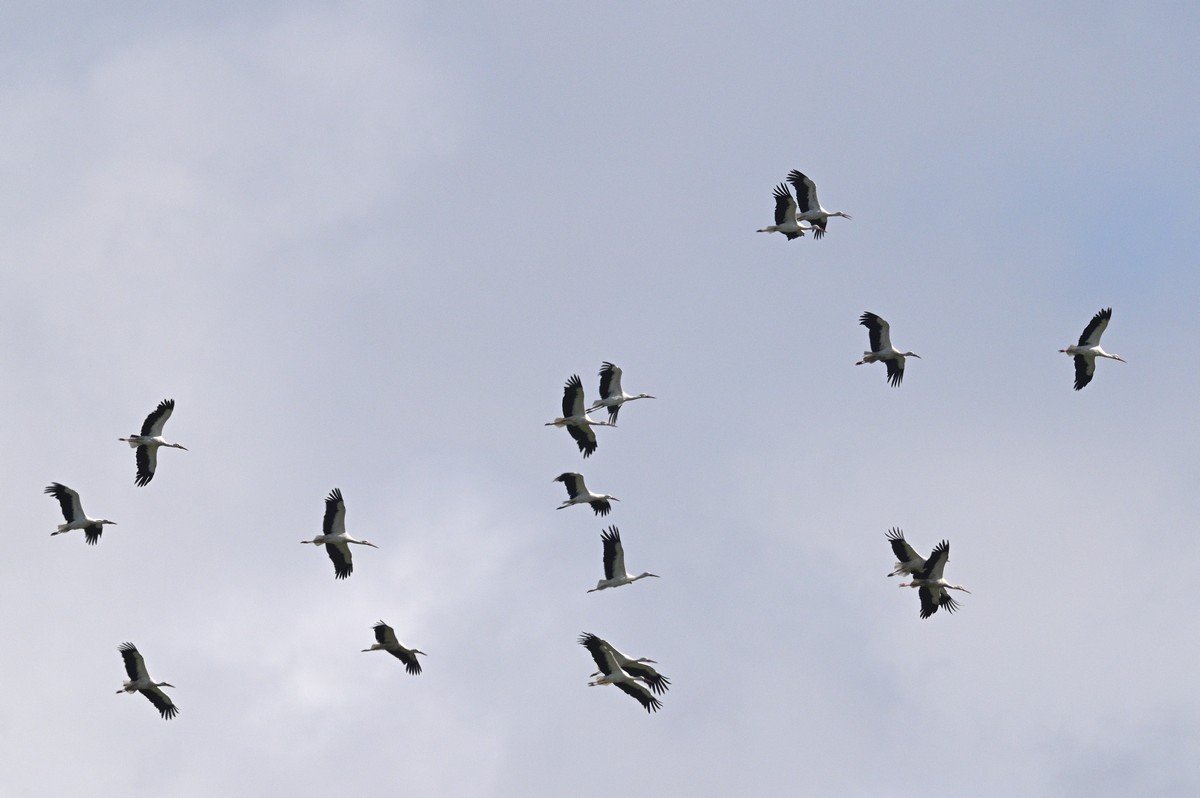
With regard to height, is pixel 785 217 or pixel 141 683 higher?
pixel 785 217

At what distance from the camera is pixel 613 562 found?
49.7 m

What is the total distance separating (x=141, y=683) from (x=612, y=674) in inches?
485

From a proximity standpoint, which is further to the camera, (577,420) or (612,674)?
(577,420)

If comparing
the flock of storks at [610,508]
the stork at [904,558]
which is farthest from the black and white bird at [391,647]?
the stork at [904,558]

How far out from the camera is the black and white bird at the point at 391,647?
4800 cm

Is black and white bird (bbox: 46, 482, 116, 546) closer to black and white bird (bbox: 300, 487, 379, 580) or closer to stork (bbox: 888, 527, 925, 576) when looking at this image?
black and white bird (bbox: 300, 487, 379, 580)

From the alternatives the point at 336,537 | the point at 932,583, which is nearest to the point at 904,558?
the point at 932,583

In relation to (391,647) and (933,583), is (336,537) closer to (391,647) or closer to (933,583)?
(391,647)

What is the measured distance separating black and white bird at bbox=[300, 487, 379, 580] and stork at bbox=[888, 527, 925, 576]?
13997 millimetres

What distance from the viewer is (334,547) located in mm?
48250

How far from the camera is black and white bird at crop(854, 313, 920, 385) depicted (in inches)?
2015

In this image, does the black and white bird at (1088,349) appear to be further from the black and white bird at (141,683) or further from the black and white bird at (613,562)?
the black and white bird at (141,683)

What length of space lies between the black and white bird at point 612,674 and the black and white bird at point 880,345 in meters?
11.5

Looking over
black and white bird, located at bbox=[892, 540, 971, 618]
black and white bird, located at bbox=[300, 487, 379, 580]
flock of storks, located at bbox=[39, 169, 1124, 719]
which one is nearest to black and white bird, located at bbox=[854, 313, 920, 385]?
flock of storks, located at bbox=[39, 169, 1124, 719]
